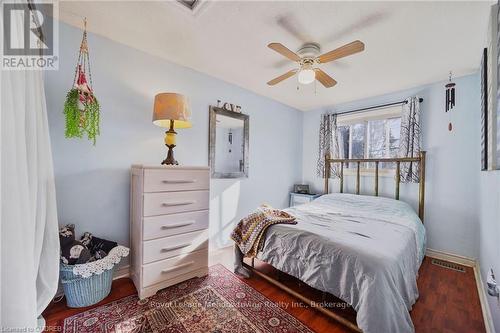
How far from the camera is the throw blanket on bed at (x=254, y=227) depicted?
75.3 inches

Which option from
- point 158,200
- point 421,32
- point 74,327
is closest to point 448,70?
point 421,32

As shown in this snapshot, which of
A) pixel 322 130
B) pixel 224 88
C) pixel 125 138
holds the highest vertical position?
pixel 224 88

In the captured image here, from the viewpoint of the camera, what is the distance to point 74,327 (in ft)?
4.62

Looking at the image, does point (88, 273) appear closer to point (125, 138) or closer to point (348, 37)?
point (125, 138)

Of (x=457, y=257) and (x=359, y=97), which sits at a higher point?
(x=359, y=97)

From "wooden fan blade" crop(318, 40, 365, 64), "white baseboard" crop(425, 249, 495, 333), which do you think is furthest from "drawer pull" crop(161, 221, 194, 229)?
"white baseboard" crop(425, 249, 495, 333)

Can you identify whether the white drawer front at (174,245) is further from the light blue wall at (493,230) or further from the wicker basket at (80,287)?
the light blue wall at (493,230)

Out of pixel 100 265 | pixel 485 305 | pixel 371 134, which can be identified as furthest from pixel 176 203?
pixel 371 134

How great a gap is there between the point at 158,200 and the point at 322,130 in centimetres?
298

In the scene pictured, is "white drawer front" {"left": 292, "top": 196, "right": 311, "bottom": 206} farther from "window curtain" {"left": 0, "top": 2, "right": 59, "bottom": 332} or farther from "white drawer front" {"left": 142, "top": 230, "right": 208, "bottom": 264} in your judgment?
"window curtain" {"left": 0, "top": 2, "right": 59, "bottom": 332}

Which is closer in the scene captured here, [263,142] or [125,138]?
[125,138]

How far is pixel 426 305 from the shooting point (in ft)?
5.63

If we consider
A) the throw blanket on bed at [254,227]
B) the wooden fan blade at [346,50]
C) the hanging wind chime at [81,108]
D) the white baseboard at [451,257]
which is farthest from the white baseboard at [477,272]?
the hanging wind chime at [81,108]

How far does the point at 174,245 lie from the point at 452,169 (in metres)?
3.35
